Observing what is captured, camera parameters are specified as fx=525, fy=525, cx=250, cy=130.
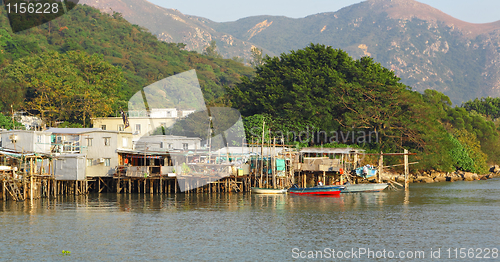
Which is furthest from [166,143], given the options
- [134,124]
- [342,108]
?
[342,108]

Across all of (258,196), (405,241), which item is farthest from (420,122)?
(405,241)

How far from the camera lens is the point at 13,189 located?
1916 inches

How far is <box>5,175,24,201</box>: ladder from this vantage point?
155 feet

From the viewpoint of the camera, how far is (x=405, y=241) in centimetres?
3250

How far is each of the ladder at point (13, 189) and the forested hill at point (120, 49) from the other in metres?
51.6

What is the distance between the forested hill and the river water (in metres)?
59.3

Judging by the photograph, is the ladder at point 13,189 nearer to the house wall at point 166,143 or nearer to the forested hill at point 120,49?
the house wall at point 166,143

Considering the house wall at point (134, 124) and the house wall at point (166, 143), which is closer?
the house wall at point (166, 143)

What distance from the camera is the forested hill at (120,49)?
122062 mm

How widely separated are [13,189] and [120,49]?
11903 cm

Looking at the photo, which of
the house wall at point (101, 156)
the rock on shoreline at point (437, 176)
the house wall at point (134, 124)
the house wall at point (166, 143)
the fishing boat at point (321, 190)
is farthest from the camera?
the house wall at point (134, 124)

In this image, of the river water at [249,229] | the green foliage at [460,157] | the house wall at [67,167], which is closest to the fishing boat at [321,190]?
the river water at [249,229]

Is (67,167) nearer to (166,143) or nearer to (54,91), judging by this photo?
(166,143)

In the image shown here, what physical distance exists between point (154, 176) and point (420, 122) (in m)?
43.2
